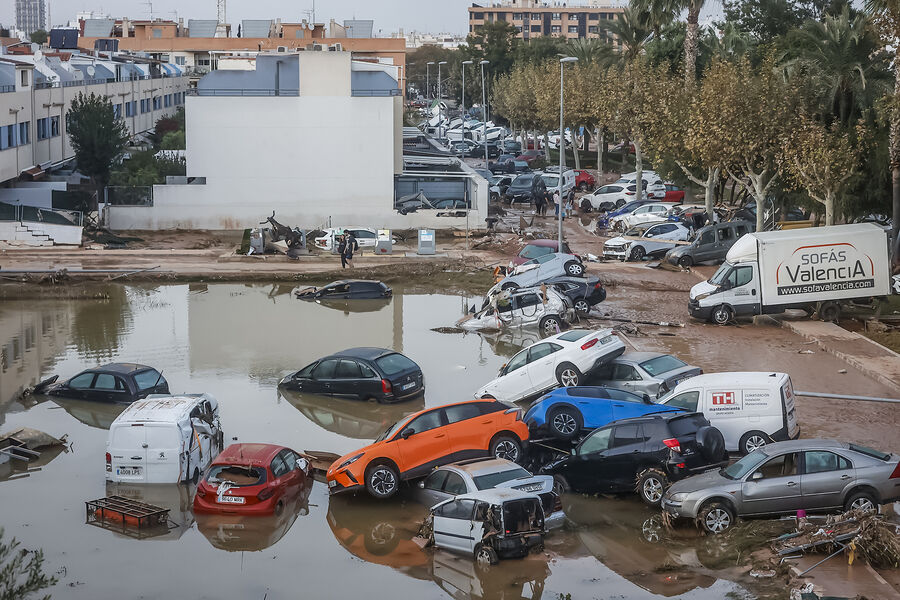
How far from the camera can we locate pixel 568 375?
2120 cm

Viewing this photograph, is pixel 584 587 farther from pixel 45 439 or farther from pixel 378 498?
pixel 45 439

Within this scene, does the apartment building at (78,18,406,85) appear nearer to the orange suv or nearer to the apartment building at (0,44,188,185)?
the apartment building at (0,44,188,185)

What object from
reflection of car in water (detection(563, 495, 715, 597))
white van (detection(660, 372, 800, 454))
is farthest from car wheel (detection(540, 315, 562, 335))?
reflection of car in water (detection(563, 495, 715, 597))

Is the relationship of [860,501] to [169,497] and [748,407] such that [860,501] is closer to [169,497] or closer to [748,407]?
[748,407]

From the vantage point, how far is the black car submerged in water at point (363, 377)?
22219 mm

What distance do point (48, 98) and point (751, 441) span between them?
47147mm

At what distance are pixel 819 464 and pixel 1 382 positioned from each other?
18530mm

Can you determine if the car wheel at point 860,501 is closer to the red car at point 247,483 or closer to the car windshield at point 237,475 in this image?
the red car at point 247,483

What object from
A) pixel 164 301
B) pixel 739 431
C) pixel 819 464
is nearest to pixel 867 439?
pixel 739 431

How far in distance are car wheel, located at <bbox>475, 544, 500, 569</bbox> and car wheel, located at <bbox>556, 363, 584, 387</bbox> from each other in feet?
24.7

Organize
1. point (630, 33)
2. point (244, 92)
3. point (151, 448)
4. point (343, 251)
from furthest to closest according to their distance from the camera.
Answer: point (630, 33) < point (244, 92) < point (343, 251) < point (151, 448)

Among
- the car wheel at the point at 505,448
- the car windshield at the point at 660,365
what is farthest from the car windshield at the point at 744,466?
the car windshield at the point at 660,365

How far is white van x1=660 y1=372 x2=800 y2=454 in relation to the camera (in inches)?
687

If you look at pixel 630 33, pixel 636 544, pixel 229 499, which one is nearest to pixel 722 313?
pixel 636 544
